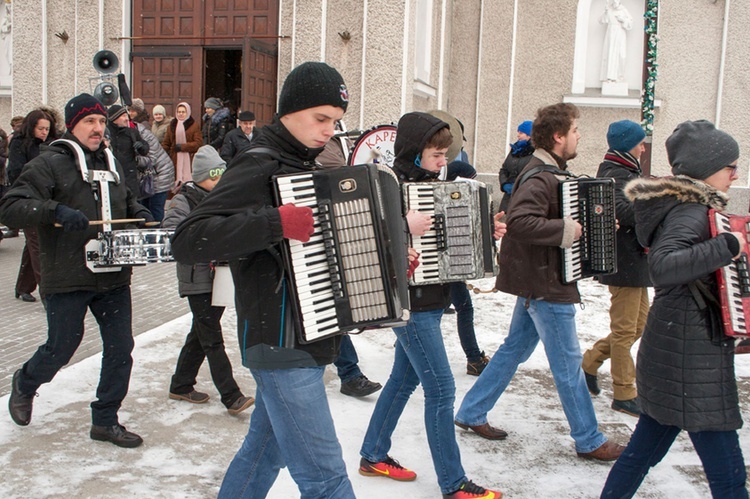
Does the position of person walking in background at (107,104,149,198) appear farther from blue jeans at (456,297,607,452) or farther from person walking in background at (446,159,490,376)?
blue jeans at (456,297,607,452)

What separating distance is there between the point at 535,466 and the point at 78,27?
12283 mm

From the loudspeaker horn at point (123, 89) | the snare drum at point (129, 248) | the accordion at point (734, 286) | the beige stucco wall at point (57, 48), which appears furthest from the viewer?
the beige stucco wall at point (57, 48)

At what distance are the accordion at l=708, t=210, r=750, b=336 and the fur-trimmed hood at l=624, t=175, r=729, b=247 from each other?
4.9 inches

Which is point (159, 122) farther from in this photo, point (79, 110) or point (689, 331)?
point (689, 331)

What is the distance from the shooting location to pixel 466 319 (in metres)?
5.54

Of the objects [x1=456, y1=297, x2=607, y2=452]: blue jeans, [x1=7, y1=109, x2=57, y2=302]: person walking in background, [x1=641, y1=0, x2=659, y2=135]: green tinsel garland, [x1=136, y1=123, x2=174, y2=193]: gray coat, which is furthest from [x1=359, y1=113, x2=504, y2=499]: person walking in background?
[x1=136, y1=123, x2=174, y2=193]: gray coat

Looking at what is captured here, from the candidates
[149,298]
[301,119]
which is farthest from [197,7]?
[301,119]

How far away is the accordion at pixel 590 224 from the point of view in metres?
4.08

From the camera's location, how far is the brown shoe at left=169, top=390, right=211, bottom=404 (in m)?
4.80

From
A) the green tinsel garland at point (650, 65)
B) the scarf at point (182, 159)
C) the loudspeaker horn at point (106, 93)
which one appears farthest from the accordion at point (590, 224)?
the scarf at point (182, 159)

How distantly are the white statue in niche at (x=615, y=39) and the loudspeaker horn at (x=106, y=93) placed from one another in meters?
9.59

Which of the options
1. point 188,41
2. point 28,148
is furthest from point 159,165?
point 188,41

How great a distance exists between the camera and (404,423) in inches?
179

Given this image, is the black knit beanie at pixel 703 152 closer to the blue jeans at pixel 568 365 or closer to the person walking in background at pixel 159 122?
the blue jeans at pixel 568 365
